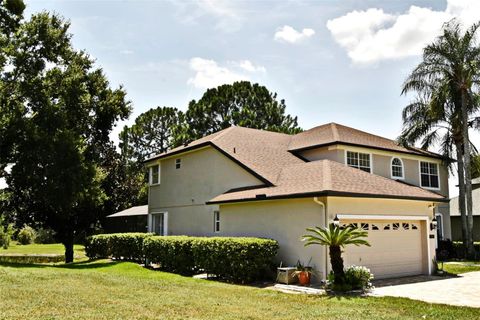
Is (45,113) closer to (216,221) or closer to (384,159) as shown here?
(216,221)

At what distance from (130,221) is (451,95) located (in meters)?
21.9

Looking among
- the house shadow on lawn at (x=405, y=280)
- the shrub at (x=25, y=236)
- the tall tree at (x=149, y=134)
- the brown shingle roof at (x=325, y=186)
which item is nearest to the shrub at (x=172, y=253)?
the brown shingle roof at (x=325, y=186)

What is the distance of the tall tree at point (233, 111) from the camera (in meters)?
45.2

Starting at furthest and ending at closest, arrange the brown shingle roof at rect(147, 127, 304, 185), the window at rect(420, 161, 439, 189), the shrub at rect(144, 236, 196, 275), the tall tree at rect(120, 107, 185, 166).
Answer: the tall tree at rect(120, 107, 185, 166) → the window at rect(420, 161, 439, 189) → the brown shingle roof at rect(147, 127, 304, 185) → the shrub at rect(144, 236, 196, 275)

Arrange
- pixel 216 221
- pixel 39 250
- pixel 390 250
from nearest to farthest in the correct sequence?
pixel 390 250, pixel 216 221, pixel 39 250

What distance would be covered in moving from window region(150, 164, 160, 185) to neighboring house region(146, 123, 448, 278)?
0.20ft

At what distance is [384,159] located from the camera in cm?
2369

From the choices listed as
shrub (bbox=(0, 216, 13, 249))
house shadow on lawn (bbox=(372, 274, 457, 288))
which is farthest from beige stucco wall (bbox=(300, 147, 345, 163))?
shrub (bbox=(0, 216, 13, 249))

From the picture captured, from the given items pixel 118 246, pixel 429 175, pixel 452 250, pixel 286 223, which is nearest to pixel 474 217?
pixel 429 175

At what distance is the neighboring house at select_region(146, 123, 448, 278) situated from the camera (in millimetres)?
15164

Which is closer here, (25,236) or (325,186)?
(325,186)

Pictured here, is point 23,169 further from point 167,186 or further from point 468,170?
point 468,170

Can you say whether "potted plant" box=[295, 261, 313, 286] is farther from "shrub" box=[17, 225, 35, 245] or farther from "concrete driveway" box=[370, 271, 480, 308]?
"shrub" box=[17, 225, 35, 245]

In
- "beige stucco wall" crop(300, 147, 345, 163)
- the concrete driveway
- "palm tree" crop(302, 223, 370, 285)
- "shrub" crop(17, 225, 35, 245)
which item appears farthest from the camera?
"shrub" crop(17, 225, 35, 245)
